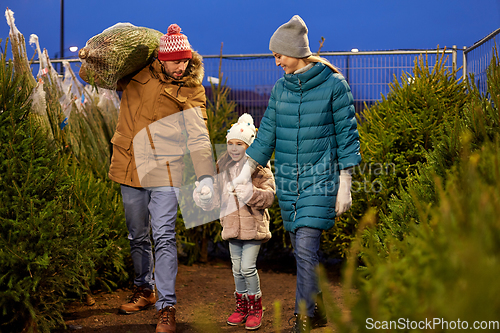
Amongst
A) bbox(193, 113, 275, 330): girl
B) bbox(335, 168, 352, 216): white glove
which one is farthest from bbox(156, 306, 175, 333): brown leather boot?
bbox(335, 168, 352, 216): white glove

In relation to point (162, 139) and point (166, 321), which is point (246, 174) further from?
point (166, 321)

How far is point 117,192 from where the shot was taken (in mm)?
4254

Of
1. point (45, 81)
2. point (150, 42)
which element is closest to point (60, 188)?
point (150, 42)

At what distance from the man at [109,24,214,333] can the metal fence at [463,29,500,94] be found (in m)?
3.59

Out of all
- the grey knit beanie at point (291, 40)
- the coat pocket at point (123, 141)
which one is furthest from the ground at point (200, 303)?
the grey knit beanie at point (291, 40)

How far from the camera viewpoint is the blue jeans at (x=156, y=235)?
320cm

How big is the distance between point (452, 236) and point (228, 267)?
5063mm

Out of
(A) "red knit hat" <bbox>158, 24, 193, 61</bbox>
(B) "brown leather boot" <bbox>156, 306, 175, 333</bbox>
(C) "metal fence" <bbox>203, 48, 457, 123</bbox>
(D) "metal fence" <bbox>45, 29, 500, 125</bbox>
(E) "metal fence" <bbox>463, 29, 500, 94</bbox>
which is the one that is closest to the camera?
(B) "brown leather boot" <bbox>156, 306, 175, 333</bbox>

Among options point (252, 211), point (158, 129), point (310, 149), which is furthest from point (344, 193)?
point (158, 129)

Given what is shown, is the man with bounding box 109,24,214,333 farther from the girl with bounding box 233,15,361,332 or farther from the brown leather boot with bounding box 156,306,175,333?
the girl with bounding box 233,15,361,332

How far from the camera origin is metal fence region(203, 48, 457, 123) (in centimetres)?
763

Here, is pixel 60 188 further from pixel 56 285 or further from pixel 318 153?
pixel 318 153

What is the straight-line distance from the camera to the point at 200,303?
4109 millimetres

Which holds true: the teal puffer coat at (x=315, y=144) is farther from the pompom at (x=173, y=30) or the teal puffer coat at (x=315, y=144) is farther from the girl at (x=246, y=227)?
the pompom at (x=173, y=30)
